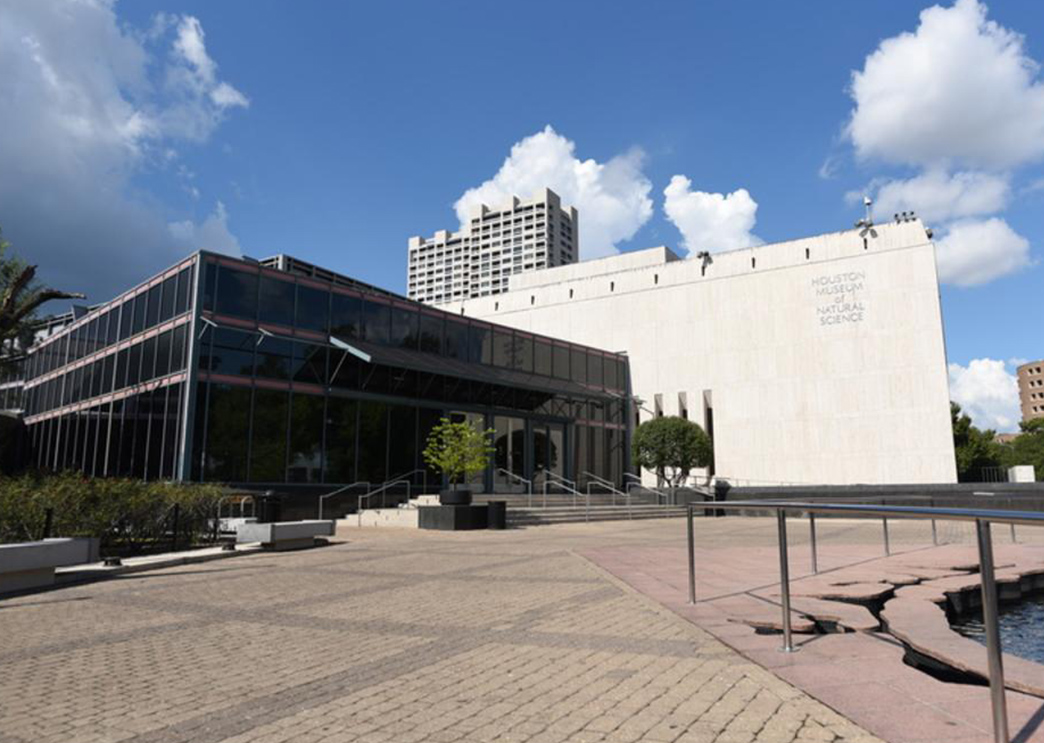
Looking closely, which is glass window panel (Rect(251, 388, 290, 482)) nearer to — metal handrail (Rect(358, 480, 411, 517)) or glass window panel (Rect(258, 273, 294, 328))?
glass window panel (Rect(258, 273, 294, 328))

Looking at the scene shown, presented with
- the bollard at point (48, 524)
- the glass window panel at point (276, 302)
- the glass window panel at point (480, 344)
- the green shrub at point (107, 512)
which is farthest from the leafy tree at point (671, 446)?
the bollard at point (48, 524)

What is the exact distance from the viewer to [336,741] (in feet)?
11.0

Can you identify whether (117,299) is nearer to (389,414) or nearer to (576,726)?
(389,414)

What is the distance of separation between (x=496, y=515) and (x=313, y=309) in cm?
996

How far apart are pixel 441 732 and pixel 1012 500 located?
92.9ft

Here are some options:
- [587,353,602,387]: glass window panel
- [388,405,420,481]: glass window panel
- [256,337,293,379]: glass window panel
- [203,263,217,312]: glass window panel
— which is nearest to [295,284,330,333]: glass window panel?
[256,337,293,379]: glass window panel

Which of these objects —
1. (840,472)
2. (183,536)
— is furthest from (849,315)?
(183,536)

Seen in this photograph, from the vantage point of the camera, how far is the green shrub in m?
10.9

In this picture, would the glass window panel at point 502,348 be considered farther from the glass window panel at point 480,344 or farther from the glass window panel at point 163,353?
the glass window panel at point 163,353

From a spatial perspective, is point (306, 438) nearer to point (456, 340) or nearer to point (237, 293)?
point (237, 293)

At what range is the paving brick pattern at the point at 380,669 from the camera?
11.6 ft

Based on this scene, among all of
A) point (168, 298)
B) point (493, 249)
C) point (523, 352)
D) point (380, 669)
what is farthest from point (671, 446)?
point (493, 249)

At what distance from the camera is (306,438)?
22453 mm

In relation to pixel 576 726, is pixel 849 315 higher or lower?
higher
